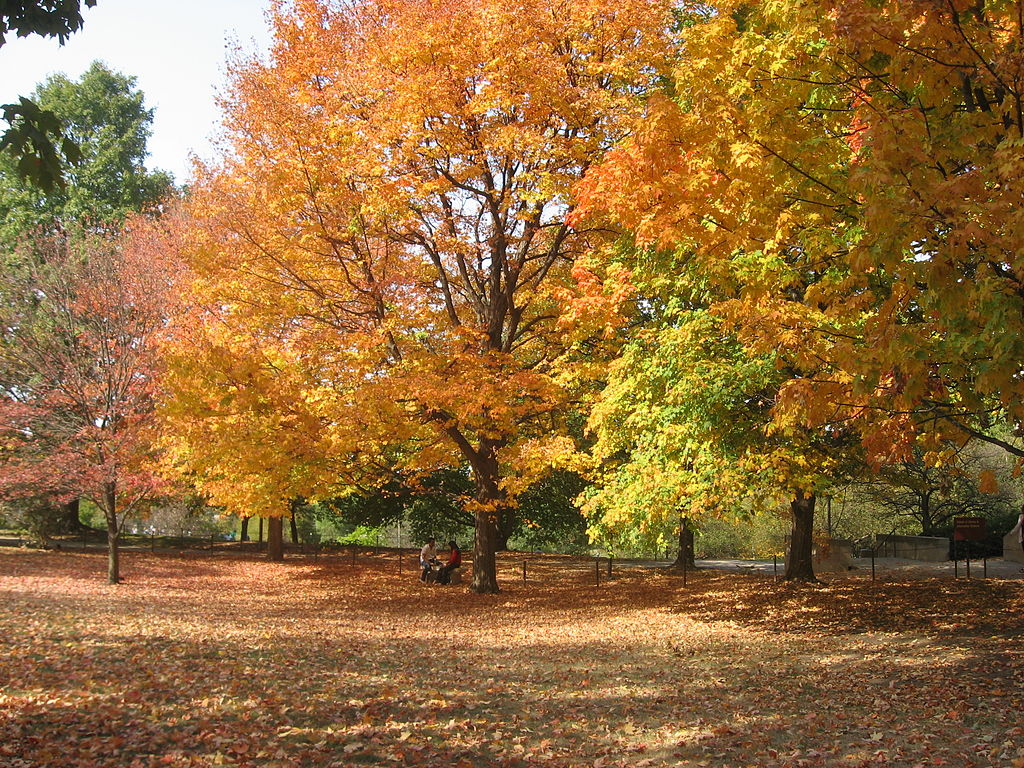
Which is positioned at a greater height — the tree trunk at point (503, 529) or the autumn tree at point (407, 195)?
the autumn tree at point (407, 195)

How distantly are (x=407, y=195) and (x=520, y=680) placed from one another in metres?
8.66

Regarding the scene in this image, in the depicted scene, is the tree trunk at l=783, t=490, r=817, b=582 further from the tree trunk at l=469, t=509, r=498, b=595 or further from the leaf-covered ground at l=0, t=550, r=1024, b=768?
the tree trunk at l=469, t=509, r=498, b=595

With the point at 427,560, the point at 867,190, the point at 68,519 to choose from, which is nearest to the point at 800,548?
the point at 427,560

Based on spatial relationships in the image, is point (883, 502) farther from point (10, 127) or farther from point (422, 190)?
point (10, 127)

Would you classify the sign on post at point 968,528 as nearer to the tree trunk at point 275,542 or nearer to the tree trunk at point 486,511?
the tree trunk at point 486,511

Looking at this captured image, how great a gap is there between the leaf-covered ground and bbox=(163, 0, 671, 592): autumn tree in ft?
13.2

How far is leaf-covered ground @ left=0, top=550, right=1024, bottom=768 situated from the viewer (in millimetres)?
5715

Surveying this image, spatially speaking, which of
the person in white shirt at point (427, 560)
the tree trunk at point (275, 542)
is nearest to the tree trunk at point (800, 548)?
the person in white shirt at point (427, 560)

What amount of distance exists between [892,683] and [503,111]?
10748 millimetres

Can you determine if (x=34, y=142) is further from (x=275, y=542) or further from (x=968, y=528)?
(x=275, y=542)

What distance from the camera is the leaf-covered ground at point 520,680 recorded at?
571cm

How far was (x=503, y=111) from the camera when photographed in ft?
46.4

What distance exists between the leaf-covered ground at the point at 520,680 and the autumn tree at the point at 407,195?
4.01 meters

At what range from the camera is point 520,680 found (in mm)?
8750
